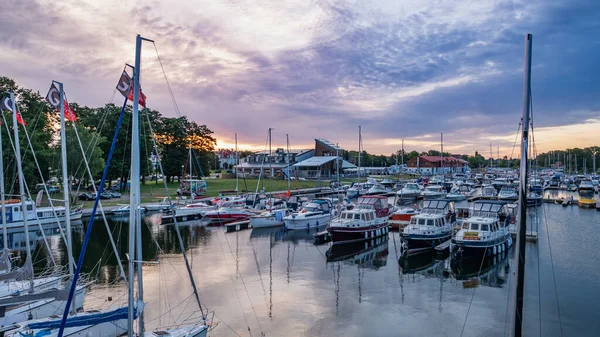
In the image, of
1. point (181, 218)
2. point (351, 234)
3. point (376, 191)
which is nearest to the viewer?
point (351, 234)

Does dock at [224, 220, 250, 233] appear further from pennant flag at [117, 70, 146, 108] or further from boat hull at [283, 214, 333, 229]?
pennant flag at [117, 70, 146, 108]

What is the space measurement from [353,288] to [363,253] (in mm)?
9751

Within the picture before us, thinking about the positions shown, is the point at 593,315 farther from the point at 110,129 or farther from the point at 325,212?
the point at 110,129

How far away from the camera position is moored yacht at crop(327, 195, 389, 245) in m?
37.5

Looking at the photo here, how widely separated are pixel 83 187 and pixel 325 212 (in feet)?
177

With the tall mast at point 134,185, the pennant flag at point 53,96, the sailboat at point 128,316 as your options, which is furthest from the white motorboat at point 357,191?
the tall mast at point 134,185

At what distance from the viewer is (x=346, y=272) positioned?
1153 inches

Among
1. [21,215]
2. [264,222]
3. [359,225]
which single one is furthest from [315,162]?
[21,215]

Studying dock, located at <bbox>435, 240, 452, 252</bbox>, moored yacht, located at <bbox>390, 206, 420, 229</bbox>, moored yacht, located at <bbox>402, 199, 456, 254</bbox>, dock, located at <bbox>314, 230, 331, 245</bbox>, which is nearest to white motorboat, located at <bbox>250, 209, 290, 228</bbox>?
dock, located at <bbox>314, 230, 331, 245</bbox>

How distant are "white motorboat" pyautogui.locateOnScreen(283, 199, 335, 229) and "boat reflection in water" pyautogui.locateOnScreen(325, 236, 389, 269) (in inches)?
335

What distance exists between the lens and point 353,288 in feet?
83.9

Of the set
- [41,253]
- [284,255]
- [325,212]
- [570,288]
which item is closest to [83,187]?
[41,253]

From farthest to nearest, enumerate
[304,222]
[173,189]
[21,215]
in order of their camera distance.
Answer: [173,189] → [21,215] → [304,222]

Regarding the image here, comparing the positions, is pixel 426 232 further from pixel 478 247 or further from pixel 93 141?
pixel 93 141
